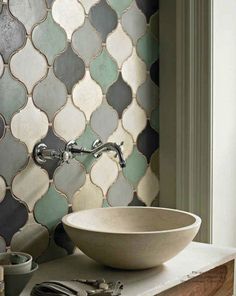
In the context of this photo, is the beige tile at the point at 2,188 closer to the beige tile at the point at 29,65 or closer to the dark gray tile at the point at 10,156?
the dark gray tile at the point at 10,156

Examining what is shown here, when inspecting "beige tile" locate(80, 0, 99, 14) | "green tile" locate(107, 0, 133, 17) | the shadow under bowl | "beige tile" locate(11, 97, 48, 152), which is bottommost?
the shadow under bowl

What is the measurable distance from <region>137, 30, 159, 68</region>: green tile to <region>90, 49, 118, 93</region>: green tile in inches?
6.2

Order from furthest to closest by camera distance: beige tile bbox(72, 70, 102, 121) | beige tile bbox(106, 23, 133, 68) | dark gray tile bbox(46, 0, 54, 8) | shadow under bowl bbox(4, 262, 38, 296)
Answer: beige tile bbox(106, 23, 133, 68) < beige tile bbox(72, 70, 102, 121) < dark gray tile bbox(46, 0, 54, 8) < shadow under bowl bbox(4, 262, 38, 296)

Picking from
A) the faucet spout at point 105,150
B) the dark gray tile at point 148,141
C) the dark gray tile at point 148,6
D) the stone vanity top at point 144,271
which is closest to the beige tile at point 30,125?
the faucet spout at point 105,150

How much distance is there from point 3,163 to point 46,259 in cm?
34

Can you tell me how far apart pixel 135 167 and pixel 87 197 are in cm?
26

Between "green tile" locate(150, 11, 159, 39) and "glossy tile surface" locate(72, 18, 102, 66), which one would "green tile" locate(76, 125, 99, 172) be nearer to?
"glossy tile surface" locate(72, 18, 102, 66)

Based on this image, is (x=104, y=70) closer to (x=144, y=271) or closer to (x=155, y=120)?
(x=155, y=120)

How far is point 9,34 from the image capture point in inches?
60.0

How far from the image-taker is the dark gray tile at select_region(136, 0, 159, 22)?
2.00 m

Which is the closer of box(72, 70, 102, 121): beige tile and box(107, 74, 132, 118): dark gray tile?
box(72, 70, 102, 121): beige tile

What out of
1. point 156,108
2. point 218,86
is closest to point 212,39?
point 218,86

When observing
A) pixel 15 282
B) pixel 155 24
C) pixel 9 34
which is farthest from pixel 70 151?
pixel 155 24

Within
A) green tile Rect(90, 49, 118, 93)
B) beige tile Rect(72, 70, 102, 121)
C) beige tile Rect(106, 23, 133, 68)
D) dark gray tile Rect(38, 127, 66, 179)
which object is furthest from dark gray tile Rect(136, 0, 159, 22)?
dark gray tile Rect(38, 127, 66, 179)
